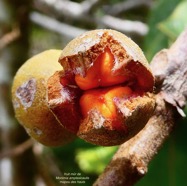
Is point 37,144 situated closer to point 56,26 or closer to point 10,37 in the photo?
point 10,37

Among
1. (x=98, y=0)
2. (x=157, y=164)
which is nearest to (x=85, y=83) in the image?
(x=157, y=164)

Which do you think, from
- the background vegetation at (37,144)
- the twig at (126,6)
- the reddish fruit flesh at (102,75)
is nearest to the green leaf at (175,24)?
the background vegetation at (37,144)

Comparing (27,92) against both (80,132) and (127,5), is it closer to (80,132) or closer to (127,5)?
(80,132)

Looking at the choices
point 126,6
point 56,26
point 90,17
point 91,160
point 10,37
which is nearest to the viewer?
point 10,37

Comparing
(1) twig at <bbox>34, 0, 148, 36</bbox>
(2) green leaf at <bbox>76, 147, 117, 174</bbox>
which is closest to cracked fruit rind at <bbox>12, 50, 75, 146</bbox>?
(2) green leaf at <bbox>76, 147, 117, 174</bbox>

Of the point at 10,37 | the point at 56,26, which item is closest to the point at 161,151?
the point at 10,37

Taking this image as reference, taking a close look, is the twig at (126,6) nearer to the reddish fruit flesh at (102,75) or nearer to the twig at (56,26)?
the twig at (56,26)
